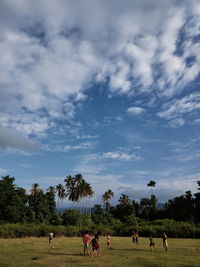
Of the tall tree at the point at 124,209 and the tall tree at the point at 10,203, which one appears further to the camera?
the tall tree at the point at 124,209

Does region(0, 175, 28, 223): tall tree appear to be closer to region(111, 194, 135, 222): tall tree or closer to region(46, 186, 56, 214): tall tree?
region(46, 186, 56, 214): tall tree

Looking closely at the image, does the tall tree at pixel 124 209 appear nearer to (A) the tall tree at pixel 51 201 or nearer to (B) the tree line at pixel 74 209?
(B) the tree line at pixel 74 209

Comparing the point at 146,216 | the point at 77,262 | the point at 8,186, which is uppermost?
the point at 8,186

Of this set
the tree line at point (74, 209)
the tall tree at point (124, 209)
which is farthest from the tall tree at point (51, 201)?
the tall tree at point (124, 209)

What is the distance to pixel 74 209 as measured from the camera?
78.9 m

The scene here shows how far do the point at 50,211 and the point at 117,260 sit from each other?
62608mm

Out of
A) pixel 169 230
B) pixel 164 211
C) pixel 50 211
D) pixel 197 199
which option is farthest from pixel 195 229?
pixel 50 211

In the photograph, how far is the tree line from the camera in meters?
71.6

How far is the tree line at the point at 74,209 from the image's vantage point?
7156 cm

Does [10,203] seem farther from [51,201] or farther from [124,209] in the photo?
[124,209]

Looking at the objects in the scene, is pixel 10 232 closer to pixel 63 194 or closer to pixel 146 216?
pixel 63 194

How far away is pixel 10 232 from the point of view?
53.4 m

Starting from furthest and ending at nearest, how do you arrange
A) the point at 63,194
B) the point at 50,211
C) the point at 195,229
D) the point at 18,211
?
the point at 63,194, the point at 50,211, the point at 18,211, the point at 195,229

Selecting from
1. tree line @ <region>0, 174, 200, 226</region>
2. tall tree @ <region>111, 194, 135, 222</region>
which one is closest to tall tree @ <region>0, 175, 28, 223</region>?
tree line @ <region>0, 174, 200, 226</region>
